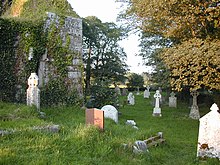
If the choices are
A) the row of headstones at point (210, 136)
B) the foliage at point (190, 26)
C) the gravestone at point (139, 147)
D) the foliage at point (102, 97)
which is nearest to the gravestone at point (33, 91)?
the foliage at point (102, 97)

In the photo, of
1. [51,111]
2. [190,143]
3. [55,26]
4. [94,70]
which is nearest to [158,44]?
[55,26]

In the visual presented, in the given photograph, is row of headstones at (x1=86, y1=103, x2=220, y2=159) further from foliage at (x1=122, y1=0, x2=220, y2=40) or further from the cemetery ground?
foliage at (x1=122, y1=0, x2=220, y2=40)

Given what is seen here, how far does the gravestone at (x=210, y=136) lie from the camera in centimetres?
689

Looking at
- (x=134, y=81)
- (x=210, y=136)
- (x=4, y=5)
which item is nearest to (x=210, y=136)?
(x=210, y=136)

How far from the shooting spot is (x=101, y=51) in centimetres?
3269

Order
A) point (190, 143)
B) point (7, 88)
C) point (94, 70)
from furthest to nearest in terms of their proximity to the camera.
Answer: point (94, 70), point (7, 88), point (190, 143)

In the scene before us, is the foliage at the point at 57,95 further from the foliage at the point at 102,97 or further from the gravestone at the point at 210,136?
the gravestone at the point at 210,136

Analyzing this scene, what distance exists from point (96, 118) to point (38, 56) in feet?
21.5

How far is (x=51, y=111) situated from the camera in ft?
40.9

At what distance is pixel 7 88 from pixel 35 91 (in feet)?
9.10

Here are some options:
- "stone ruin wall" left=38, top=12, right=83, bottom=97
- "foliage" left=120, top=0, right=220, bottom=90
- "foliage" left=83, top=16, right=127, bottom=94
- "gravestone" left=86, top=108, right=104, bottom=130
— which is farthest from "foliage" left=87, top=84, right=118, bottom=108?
"foliage" left=83, top=16, right=127, bottom=94

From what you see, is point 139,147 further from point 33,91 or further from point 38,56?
point 38,56

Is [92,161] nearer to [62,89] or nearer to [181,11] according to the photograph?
[181,11]

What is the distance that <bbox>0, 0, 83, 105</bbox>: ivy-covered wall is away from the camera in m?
13.2
